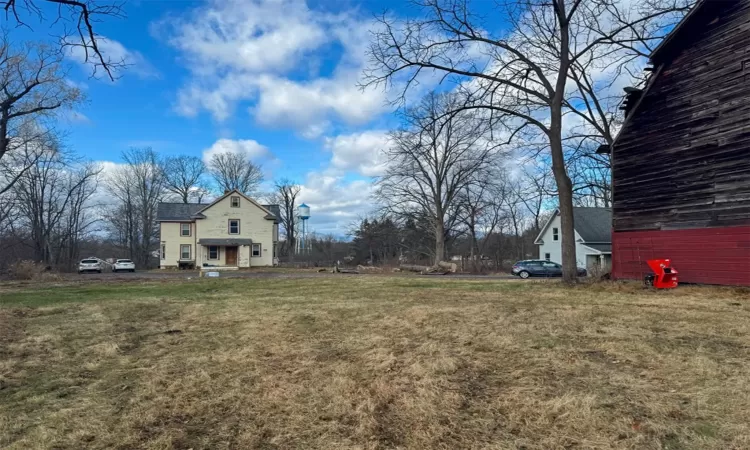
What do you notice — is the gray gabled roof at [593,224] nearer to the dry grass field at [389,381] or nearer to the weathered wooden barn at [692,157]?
the weathered wooden barn at [692,157]

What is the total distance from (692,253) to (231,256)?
3684 centimetres

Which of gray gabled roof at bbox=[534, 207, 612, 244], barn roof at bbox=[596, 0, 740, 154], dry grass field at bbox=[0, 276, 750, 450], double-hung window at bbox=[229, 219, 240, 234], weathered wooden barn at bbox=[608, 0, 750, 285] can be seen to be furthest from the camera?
double-hung window at bbox=[229, 219, 240, 234]

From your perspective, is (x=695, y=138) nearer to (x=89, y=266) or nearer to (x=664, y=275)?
(x=664, y=275)

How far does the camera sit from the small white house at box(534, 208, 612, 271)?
40500mm

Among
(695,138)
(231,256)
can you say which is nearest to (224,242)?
(231,256)

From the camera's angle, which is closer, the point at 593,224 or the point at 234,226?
the point at 593,224

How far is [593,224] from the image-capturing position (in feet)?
140

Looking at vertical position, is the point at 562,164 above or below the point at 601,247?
above

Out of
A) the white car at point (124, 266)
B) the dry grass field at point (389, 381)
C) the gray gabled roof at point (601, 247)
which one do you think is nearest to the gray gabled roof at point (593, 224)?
the gray gabled roof at point (601, 247)

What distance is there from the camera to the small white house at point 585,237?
40.5 m

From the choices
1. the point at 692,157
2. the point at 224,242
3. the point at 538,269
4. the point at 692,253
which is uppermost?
the point at 692,157

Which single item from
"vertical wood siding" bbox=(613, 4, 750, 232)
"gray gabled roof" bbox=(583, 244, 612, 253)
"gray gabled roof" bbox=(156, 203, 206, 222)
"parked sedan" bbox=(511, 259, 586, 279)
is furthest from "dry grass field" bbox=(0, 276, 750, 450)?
"gray gabled roof" bbox=(156, 203, 206, 222)

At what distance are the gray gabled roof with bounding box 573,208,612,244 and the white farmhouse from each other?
28.5 m

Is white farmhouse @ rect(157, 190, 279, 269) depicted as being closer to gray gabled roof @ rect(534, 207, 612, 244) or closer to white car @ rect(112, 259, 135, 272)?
white car @ rect(112, 259, 135, 272)
